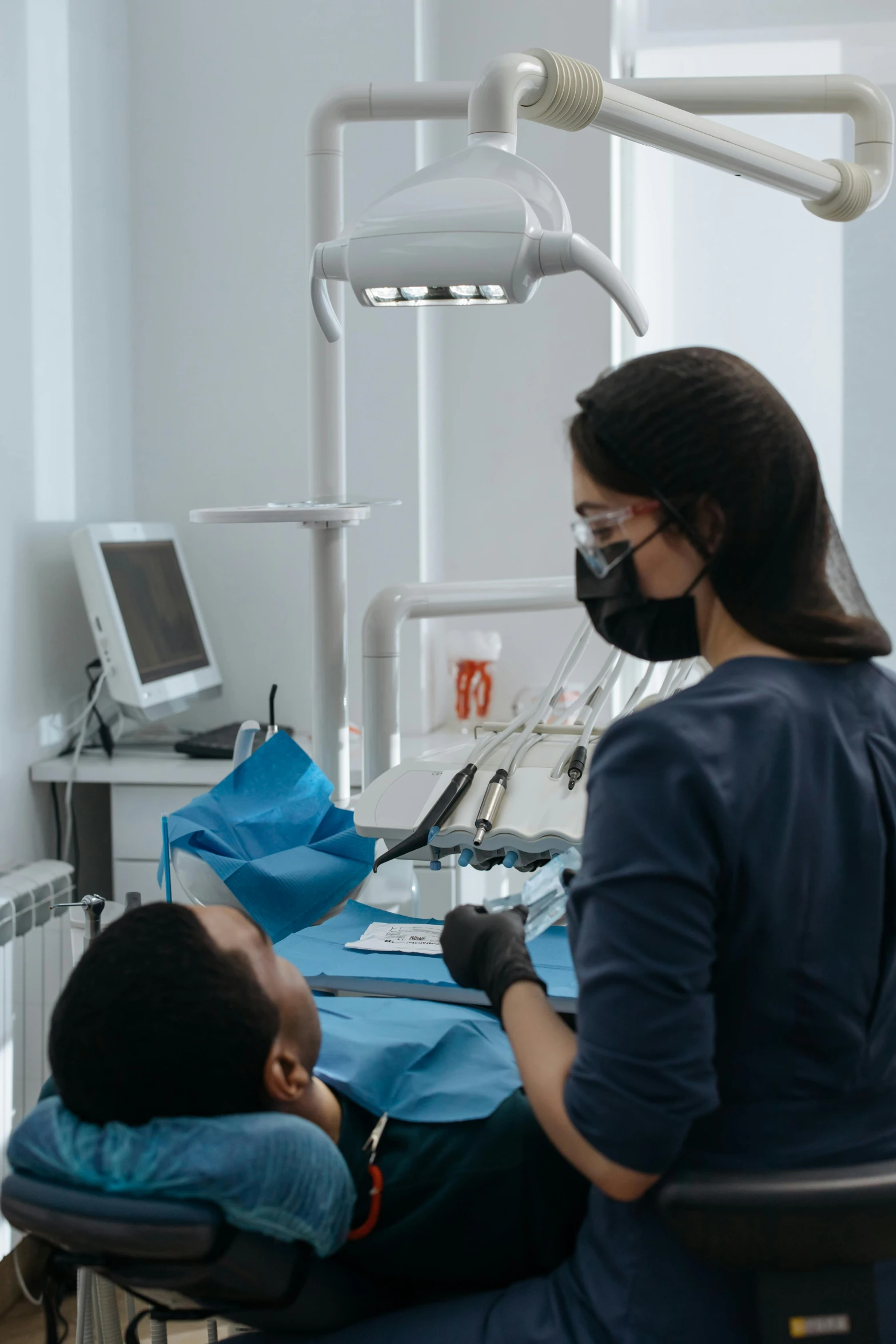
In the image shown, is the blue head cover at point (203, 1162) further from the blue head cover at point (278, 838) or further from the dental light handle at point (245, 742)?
the dental light handle at point (245, 742)

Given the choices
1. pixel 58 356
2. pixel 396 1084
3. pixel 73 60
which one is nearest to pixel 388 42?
pixel 73 60

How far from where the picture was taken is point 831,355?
9.61ft

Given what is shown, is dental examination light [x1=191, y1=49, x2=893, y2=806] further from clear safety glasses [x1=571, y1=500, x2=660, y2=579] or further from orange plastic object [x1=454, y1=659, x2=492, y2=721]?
orange plastic object [x1=454, y1=659, x2=492, y2=721]

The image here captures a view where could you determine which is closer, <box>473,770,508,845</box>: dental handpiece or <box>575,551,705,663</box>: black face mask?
<box>575,551,705,663</box>: black face mask

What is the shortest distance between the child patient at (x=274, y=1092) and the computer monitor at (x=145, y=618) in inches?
60.2

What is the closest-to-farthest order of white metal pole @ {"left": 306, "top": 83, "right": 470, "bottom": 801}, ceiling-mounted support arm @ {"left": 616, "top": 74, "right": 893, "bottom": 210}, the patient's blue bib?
1. the patient's blue bib
2. ceiling-mounted support arm @ {"left": 616, "top": 74, "right": 893, "bottom": 210}
3. white metal pole @ {"left": 306, "top": 83, "right": 470, "bottom": 801}

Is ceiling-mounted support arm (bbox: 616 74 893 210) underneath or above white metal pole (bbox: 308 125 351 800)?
above

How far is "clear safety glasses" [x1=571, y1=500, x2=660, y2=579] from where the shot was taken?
0.85 meters

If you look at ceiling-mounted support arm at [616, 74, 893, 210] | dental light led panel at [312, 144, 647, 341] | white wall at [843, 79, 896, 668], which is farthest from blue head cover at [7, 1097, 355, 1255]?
white wall at [843, 79, 896, 668]

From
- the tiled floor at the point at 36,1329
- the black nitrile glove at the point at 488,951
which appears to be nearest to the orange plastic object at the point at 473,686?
the tiled floor at the point at 36,1329

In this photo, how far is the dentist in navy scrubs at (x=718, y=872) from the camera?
745 millimetres

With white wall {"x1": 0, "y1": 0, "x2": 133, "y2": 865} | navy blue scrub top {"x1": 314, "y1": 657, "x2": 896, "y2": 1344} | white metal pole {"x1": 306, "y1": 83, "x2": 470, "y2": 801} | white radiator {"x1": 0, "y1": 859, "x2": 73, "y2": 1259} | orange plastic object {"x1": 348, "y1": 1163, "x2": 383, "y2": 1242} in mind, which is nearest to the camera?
navy blue scrub top {"x1": 314, "y1": 657, "x2": 896, "y2": 1344}

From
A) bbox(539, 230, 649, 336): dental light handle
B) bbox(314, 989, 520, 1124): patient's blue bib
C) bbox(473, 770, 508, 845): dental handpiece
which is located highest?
bbox(539, 230, 649, 336): dental light handle

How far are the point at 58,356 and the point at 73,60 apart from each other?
64 cm
